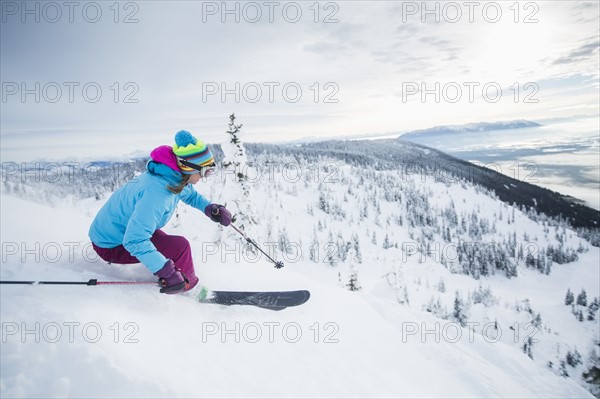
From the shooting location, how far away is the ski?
152 inches

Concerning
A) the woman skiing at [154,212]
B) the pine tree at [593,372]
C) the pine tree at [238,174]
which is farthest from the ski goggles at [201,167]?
the pine tree at [593,372]

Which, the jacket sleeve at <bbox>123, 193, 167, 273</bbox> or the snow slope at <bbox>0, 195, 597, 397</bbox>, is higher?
the jacket sleeve at <bbox>123, 193, 167, 273</bbox>

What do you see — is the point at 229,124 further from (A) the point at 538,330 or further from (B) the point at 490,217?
(B) the point at 490,217

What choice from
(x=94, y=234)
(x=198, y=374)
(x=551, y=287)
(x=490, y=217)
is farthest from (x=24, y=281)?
(x=490, y=217)

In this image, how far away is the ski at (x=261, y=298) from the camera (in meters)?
3.86

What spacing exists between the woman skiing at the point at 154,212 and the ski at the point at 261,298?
36 cm

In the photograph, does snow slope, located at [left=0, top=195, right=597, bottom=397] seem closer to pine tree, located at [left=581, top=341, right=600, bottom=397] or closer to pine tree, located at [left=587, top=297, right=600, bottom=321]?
pine tree, located at [left=581, top=341, right=600, bottom=397]

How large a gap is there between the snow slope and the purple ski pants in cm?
19

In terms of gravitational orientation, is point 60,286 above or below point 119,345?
above

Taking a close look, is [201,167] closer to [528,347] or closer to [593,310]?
[528,347]

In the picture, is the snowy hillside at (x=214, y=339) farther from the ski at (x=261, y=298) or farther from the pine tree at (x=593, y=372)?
the pine tree at (x=593, y=372)

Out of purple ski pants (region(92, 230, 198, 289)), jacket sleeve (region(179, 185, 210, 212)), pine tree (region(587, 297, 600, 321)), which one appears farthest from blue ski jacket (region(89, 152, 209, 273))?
pine tree (region(587, 297, 600, 321))

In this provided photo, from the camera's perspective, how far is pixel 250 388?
2.57 meters

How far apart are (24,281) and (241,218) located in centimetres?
1502
